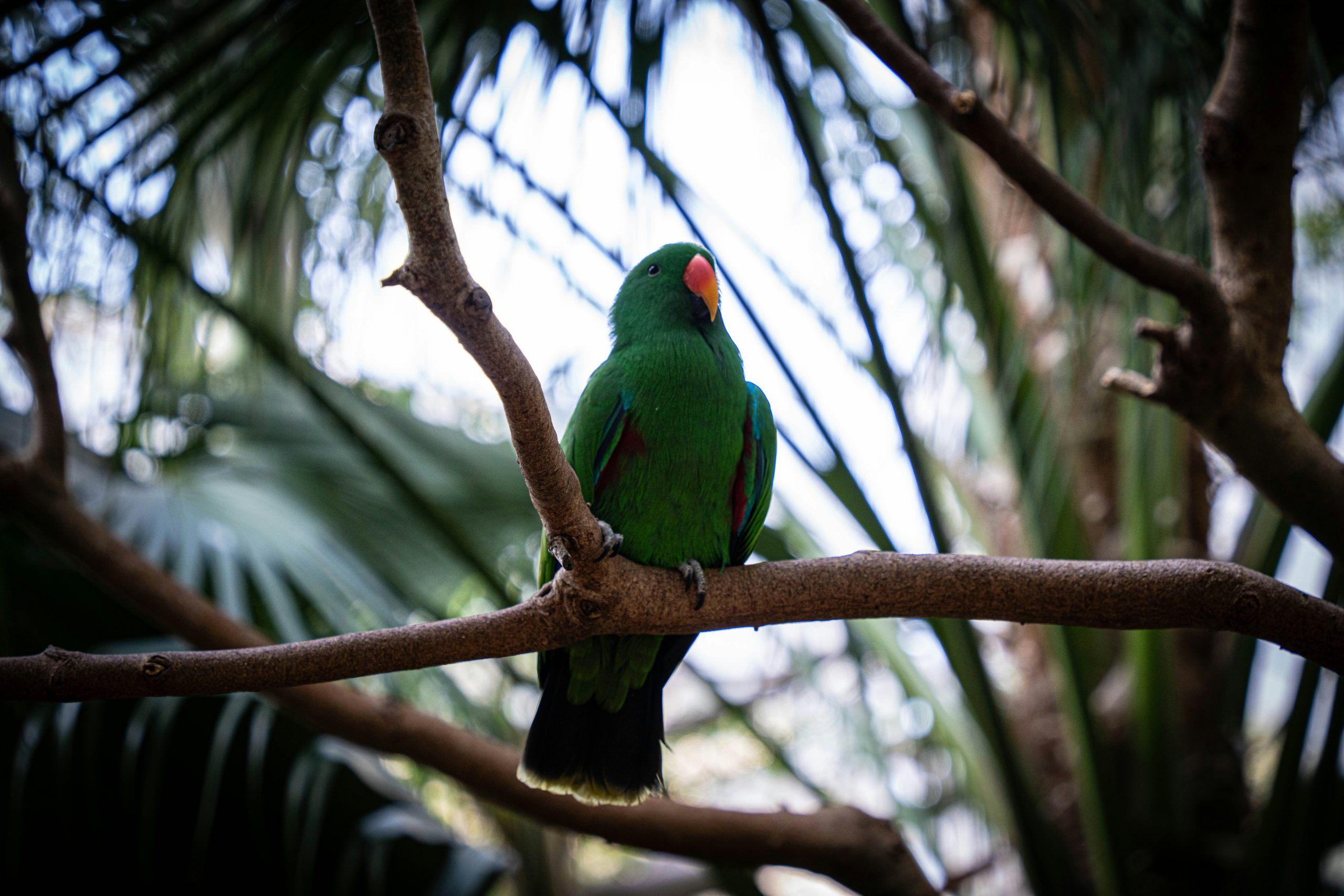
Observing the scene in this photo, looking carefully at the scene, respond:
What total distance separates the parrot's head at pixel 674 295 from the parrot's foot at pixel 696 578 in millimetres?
580

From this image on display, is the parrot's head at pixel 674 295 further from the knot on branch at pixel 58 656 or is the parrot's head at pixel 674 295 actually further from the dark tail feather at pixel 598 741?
the knot on branch at pixel 58 656

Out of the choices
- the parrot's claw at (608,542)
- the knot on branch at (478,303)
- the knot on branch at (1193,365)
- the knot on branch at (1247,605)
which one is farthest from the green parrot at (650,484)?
the knot on branch at (1247,605)

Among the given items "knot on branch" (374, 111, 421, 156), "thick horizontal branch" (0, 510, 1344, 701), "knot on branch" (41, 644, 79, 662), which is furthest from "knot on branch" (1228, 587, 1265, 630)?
"knot on branch" (41, 644, 79, 662)

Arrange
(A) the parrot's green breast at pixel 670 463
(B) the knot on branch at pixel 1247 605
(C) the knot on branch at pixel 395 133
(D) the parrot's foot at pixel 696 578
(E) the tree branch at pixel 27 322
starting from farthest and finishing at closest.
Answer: (E) the tree branch at pixel 27 322, (A) the parrot's green breast at pixel 670 463, (D) the parrot's foot at pixel 696 578, (B) the knot on branch at pixel 1247 605, (C) the knot on branch at pixel 395 133

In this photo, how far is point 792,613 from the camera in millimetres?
1722

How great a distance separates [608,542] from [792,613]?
39 centimetres

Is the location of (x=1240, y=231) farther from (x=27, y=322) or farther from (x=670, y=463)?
(x=27, y=322)

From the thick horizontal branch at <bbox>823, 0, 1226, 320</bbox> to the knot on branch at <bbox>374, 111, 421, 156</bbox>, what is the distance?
1.00m

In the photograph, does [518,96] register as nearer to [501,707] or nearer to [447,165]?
[447,165]

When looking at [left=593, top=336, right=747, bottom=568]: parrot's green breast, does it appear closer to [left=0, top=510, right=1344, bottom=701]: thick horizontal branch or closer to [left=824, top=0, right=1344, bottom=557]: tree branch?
[left=0, top=510, right=1344, bottom=701]: thick horizontal branch

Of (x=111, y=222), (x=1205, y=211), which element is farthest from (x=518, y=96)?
(x=1205, y=211)

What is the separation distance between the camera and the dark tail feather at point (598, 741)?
2057mm

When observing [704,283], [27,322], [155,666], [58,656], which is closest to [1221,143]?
[704,283]

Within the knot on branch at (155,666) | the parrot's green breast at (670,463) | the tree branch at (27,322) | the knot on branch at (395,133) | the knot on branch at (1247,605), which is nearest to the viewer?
the knot on branch at (395,133)
